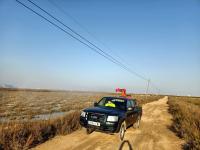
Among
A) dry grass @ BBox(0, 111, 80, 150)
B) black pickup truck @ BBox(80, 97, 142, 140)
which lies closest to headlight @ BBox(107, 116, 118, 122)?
black pickup truck @ BBox(80, 97, 142, 140)

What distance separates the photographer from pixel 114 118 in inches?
339

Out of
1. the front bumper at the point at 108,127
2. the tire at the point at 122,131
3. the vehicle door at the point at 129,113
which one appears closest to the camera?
the front bumper at the point at 108,127

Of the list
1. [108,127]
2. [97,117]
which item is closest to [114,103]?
[97,117]

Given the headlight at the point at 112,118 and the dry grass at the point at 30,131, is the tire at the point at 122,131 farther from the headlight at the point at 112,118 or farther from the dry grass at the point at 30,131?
the dry grass at the point at 30,131

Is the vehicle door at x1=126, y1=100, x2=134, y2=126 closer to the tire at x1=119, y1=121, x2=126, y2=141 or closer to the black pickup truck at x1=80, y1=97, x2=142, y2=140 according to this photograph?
the black pickup truck at x1=80, y1=97, x2=142, y2=140

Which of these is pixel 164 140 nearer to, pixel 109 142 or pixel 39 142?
pixel 109 142

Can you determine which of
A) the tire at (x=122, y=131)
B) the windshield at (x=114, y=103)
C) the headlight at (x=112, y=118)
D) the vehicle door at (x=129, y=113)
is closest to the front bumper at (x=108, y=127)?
the headlight at (x=112, y=118)

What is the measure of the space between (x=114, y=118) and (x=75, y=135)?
204 cm

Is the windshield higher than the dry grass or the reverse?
higher

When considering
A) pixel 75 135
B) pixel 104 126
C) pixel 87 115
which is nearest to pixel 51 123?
pixel 75 135

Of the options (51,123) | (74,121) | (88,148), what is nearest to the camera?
(88,148)

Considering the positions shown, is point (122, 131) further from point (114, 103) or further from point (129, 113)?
point (114, 103)

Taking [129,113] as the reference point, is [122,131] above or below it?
below

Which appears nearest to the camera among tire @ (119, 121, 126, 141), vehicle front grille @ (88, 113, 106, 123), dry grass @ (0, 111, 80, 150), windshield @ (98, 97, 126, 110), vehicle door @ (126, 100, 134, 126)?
dry grass @ (0, 111, 80, 150)
